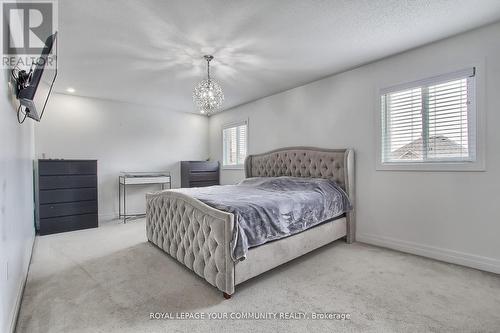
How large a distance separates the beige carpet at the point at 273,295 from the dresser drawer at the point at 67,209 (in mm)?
1094

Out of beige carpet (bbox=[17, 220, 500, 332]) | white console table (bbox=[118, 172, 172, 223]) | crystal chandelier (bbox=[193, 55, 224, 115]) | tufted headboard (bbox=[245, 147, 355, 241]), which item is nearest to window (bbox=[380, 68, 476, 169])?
tufted headboard (bbox=[245, 147, 355, 241])

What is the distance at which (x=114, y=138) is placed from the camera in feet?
15.8

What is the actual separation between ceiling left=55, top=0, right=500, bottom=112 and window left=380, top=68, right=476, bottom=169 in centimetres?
51

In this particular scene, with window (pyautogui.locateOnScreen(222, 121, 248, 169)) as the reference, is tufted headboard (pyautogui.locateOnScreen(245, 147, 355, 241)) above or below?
below

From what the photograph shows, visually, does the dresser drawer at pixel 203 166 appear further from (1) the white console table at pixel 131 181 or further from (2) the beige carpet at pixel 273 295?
(2) the beige carpet at pixel 273 295

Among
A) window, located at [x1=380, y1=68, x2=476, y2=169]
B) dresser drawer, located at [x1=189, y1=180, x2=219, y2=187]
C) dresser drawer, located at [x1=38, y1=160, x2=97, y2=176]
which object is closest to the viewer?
window, located at [x1=380, y1=68, x2=476, y2=169]

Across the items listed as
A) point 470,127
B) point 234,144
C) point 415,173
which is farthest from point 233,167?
point 470,127

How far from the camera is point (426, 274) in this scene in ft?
7.58

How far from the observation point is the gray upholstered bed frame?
6.37 ft

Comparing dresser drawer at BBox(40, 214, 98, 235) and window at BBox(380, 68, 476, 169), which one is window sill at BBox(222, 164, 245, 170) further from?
window at BBox(380, 68, 476, 169)

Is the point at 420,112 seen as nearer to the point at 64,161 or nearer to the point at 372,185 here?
the point at 372,185

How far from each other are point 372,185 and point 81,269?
3.56m

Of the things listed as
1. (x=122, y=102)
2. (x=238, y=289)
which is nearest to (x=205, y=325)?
(x=238, y=289)

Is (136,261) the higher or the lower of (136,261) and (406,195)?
the lower
